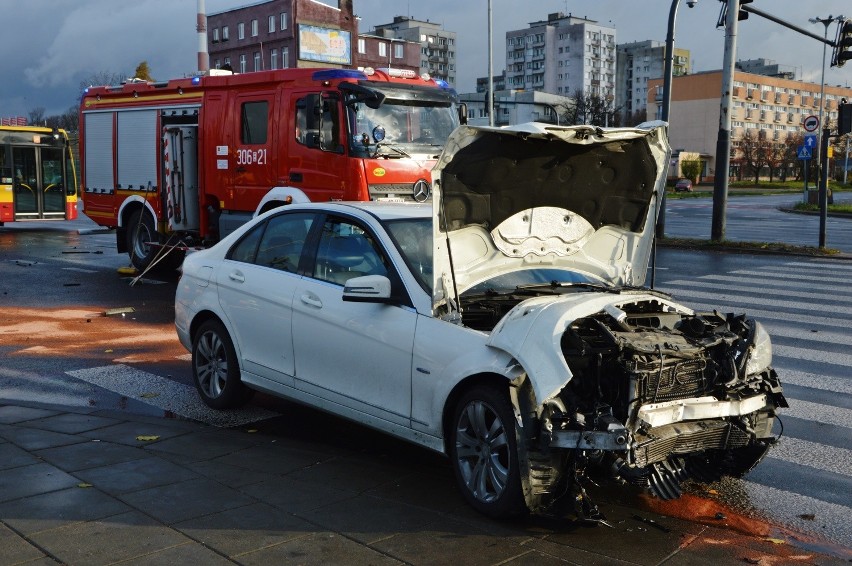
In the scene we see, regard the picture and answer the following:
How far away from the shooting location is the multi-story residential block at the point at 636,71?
574 ft

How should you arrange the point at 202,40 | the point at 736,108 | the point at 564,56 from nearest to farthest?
the point at 202,40 → the point at 736,108 → the point at 564,56

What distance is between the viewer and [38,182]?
26.7m

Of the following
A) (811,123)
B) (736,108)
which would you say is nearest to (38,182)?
(811,123)

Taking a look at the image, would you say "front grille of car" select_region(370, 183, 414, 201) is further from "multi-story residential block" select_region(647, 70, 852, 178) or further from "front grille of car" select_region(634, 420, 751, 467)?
"multi-story residential block" select_region(647, 70, 852, 178)

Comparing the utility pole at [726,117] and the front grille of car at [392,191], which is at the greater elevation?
the utility pole at [726,117]

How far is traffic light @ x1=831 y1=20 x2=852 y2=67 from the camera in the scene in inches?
864

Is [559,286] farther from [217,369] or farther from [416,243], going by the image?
[217,369]

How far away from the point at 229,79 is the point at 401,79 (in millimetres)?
2876

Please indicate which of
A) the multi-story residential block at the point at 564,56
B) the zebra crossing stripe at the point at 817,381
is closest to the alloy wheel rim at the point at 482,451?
the zebra crossing stripe at the point at 817,381

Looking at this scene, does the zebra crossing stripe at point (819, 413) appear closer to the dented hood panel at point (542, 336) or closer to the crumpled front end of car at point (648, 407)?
the crumpled front end of car at point (648, 407)

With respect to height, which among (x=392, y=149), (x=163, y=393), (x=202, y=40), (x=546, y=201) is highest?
(x=202, y=40)

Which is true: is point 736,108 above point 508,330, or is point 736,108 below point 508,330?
above

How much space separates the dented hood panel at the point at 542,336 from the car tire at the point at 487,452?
0.77 feet

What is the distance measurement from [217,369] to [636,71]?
181m
